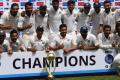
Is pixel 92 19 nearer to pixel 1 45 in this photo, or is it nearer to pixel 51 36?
pixel 51 36

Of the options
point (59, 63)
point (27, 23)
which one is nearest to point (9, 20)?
point (27, 23)

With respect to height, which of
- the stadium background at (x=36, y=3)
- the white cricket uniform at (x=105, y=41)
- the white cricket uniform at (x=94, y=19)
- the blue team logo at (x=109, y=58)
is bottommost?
the blue team logo at (x=109, y=58)

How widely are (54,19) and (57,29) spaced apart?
0.35m

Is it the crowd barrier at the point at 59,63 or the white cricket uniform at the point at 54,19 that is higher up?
the white cricket uniform at the point at 54,19

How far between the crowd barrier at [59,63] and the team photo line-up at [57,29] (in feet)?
0.52

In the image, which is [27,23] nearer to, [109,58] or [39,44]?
[39,44]

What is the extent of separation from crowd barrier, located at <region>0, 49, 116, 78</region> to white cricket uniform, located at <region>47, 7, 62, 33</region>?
169 centimetres

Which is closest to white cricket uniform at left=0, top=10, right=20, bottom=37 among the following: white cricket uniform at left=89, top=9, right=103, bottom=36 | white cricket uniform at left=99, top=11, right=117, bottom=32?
white cricket uniform at left=89, top=9, right=103, bottom=36

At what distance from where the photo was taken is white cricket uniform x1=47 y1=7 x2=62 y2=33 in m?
12.2

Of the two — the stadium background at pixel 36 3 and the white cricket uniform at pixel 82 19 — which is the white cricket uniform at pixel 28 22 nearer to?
the white cricket uniform at pixel 82 19

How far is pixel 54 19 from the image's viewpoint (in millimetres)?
12203

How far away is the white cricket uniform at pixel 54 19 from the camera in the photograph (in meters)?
12.2

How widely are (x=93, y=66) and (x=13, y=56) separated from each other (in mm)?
2407

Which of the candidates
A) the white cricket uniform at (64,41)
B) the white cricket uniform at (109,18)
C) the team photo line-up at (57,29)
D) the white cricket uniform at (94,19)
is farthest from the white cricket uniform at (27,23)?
the white cricket uniform at (109,18)
